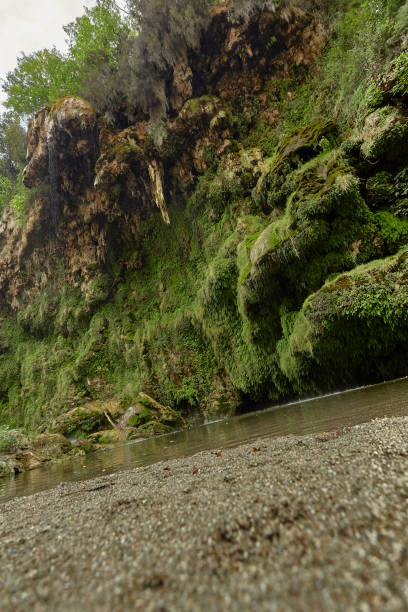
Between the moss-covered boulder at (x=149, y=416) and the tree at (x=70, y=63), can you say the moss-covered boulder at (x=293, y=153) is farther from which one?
the tree at (x=70, y=63)

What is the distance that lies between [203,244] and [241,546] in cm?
1900

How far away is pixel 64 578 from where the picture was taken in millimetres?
1562

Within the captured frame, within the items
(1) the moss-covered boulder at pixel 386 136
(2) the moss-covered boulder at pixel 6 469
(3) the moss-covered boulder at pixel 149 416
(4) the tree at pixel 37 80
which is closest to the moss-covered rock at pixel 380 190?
(1) the moss-covered boulder at pixel 386 136

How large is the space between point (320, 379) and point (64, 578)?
11.3 metres

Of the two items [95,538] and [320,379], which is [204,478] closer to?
[95,538]

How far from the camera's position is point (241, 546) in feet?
5.01

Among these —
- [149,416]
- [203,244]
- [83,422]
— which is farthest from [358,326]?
[83,422]

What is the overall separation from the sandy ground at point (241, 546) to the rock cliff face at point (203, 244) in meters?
7.95

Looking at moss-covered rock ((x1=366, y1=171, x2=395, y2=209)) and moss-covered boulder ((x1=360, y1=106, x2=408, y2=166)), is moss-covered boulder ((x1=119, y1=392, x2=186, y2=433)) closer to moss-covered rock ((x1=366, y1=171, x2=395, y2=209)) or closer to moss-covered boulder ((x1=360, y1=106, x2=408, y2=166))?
moss-covered rock ((x1=366, y1=171, x2=395, y2=209))

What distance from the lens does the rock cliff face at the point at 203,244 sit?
1024 centimetres

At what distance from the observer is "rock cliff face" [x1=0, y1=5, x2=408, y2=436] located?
10.2 metres

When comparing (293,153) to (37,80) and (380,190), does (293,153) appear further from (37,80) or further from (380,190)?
(37,80)

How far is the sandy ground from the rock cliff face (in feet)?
26.1

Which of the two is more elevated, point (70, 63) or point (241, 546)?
point (70, 63)
